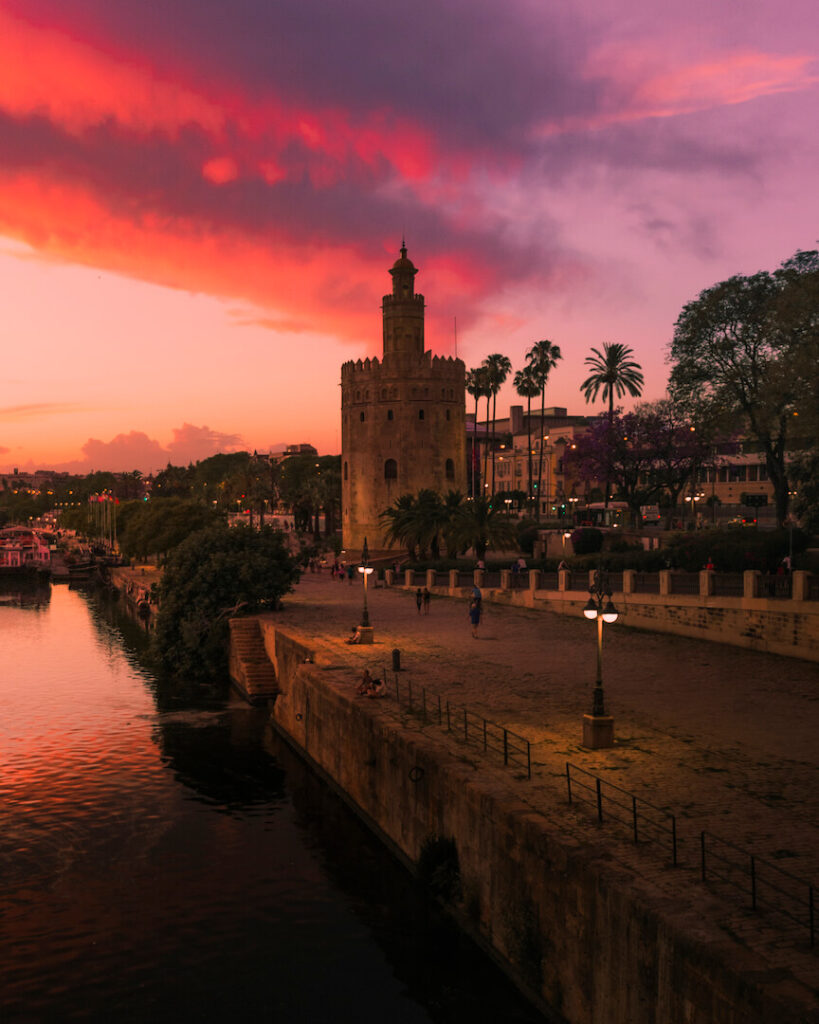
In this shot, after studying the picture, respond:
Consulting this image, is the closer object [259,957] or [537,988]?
[537,988]

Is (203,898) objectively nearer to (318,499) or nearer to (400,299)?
(400,299)

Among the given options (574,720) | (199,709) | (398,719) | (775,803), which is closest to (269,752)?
(199,709)

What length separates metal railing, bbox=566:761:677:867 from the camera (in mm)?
13539

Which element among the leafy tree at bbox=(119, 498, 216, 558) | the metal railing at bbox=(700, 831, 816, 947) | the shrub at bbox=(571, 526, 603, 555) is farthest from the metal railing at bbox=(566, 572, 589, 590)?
the leafy tree at bbox=(119, 498, 216, 558)

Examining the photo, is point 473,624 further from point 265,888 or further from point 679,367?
point 679,367

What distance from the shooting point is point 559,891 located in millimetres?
12992

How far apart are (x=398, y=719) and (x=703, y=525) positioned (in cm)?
5709

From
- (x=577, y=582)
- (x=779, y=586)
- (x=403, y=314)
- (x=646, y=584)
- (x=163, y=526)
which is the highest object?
(x=403, y=314)

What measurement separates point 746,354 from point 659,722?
30.9 m

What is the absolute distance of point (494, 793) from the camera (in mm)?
15562

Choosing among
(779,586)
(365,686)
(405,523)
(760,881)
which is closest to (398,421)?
(405,523)

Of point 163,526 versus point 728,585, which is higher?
point 163,526

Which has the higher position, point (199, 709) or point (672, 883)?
point (672, 883)

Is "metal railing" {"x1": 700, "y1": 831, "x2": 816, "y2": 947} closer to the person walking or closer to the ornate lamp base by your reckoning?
the ornate lamp base
